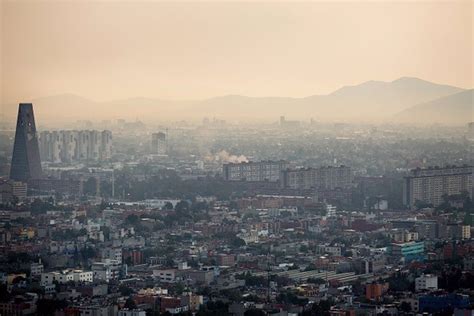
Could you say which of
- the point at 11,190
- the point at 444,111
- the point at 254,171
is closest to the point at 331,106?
the point at 444,111

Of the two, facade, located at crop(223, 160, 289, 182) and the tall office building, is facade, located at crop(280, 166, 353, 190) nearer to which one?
facade, located at crop(223, 160, 289, 182)

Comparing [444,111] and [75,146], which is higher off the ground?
[444,111]

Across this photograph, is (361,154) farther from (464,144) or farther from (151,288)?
(151,288)

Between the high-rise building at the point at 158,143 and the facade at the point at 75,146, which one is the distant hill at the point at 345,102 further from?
the facade at the point at 75,146

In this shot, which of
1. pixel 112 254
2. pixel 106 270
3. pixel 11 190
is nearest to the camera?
pixel 106 270

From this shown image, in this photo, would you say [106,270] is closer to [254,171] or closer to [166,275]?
[166,275]
